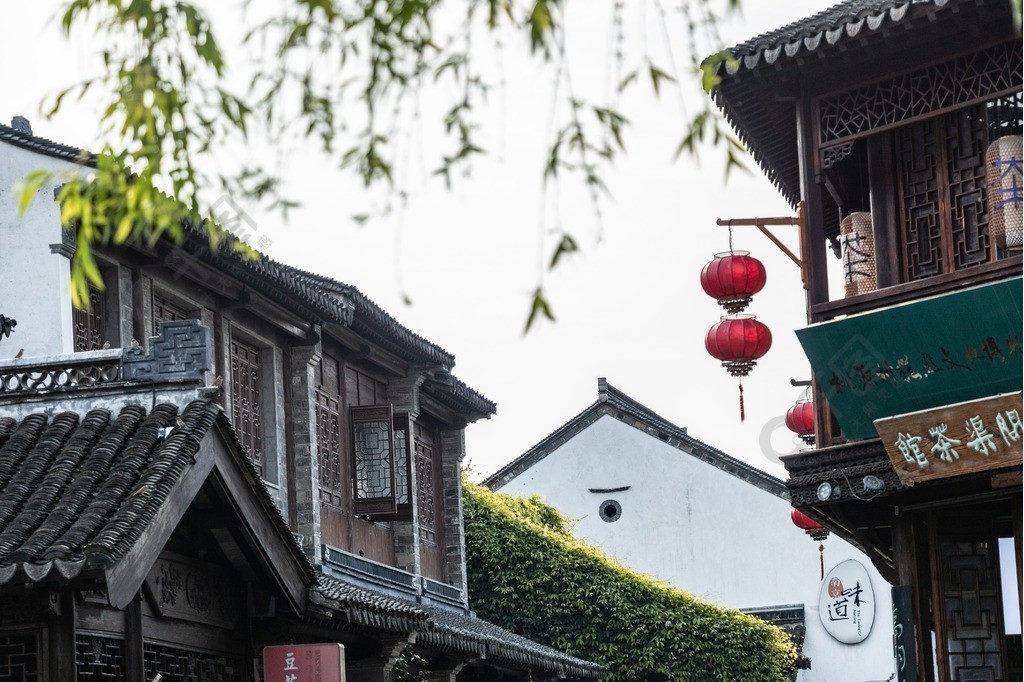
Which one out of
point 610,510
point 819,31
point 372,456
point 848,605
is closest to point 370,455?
point 372,456

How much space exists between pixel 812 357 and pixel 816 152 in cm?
163

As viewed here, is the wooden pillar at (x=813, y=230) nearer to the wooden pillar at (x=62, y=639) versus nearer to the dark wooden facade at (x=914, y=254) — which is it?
the dark wooden facade at (x=914, y=254)

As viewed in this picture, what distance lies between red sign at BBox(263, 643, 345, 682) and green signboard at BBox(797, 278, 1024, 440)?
4.18 meters

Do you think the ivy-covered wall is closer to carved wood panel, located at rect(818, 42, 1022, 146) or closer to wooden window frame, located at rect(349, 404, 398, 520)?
wooden window frame, located at rect(349, 404, 398, 520)

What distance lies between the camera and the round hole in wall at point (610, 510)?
35781 mm

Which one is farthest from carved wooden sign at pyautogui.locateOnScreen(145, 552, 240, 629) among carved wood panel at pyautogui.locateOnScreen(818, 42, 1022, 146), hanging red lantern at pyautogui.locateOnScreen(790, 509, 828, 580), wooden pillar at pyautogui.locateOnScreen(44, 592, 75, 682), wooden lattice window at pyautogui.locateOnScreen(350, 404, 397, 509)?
hanging red lantern at pyautogui.locateOnScreen(790, 509, 828, 580)

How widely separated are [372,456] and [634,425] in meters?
17.6

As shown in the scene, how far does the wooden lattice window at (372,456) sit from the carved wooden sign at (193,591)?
19.9ft

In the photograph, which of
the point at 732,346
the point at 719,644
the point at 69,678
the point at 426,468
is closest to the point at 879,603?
the point at 719,644

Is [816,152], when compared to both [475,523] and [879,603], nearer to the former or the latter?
[475,523]

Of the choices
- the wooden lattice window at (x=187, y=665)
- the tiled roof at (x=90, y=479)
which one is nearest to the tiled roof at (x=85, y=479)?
the tiled roof at (x=90, y=479)

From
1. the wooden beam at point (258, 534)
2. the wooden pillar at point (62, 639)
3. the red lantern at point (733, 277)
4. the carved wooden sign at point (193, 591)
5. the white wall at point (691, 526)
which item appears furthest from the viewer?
the white wall at point (691, 526)

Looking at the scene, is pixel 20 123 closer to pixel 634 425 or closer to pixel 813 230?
pixel 813 230

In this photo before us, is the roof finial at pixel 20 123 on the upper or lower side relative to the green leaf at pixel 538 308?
upper
